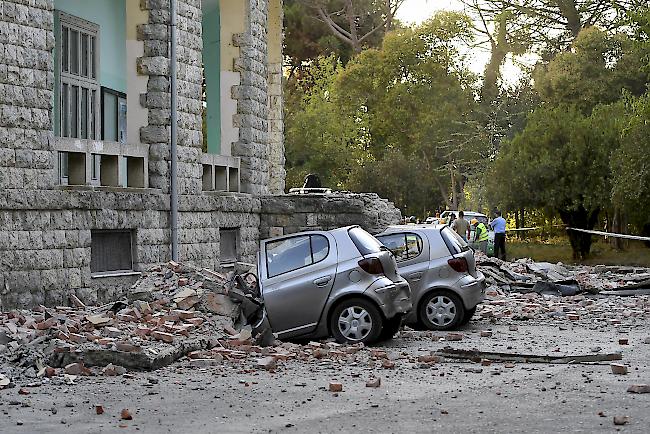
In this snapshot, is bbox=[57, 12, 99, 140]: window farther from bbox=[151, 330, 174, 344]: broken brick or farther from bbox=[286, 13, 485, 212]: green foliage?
bbox=[286, 13, 485, 212]: green foliage

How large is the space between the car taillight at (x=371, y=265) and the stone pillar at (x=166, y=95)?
7.72 meters

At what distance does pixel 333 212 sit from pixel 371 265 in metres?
9.70

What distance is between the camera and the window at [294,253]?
1520cm

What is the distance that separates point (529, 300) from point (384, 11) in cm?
5058

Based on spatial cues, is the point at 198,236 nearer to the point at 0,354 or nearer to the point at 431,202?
the point at 0,354

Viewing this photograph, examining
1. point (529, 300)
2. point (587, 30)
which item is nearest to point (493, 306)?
point (529, 300)

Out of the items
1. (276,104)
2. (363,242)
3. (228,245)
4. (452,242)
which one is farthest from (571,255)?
(363,242)

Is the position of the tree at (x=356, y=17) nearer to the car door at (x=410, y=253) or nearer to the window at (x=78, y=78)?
the window at (x=78, y=78)

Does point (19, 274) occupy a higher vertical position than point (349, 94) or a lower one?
lower

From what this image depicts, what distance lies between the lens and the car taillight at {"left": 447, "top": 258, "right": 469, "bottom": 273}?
58.0 ft

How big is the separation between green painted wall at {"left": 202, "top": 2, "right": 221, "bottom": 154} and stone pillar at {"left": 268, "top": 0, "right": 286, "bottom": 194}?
3835 mm

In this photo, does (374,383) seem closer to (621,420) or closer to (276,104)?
(621,420)

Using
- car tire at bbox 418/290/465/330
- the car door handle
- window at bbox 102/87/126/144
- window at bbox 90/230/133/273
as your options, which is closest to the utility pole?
window at bbox 90/230/133/273

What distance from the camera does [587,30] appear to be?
55.7 metres
